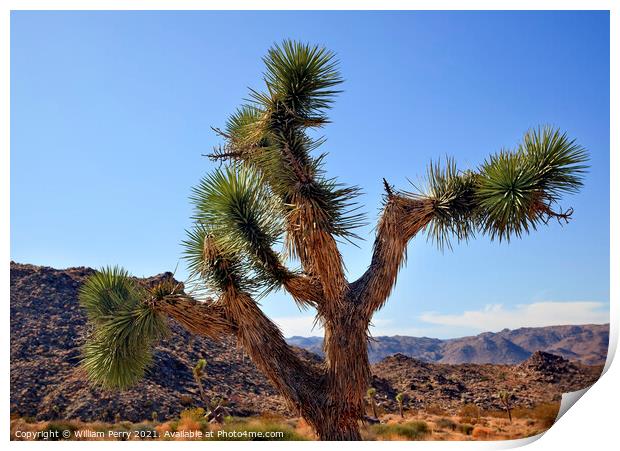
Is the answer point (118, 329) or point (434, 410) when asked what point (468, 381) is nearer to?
point (434, 410)

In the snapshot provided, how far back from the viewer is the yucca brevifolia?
704 cm

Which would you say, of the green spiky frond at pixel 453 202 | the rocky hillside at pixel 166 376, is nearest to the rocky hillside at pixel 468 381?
the rocky hillside at pixel 166 376

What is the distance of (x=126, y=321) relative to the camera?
7.34m

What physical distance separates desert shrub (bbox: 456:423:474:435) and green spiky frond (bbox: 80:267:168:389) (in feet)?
25.5

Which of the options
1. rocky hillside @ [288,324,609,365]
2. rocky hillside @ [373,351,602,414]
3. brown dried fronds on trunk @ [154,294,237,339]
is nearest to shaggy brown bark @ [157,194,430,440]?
brown dried fronds on trunk @ [154,294,237,339]

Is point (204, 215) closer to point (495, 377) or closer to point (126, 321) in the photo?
point (126, 321)

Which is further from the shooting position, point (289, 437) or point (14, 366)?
point (14, 366)

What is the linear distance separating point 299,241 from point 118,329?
7.46ft

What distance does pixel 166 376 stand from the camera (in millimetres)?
16141

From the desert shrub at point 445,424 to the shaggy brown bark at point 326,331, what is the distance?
733cm

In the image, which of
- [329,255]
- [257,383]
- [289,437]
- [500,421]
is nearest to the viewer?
[329,255]

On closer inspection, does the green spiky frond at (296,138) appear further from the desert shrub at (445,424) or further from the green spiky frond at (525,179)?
Answer: the desert shrub at (445,424)
